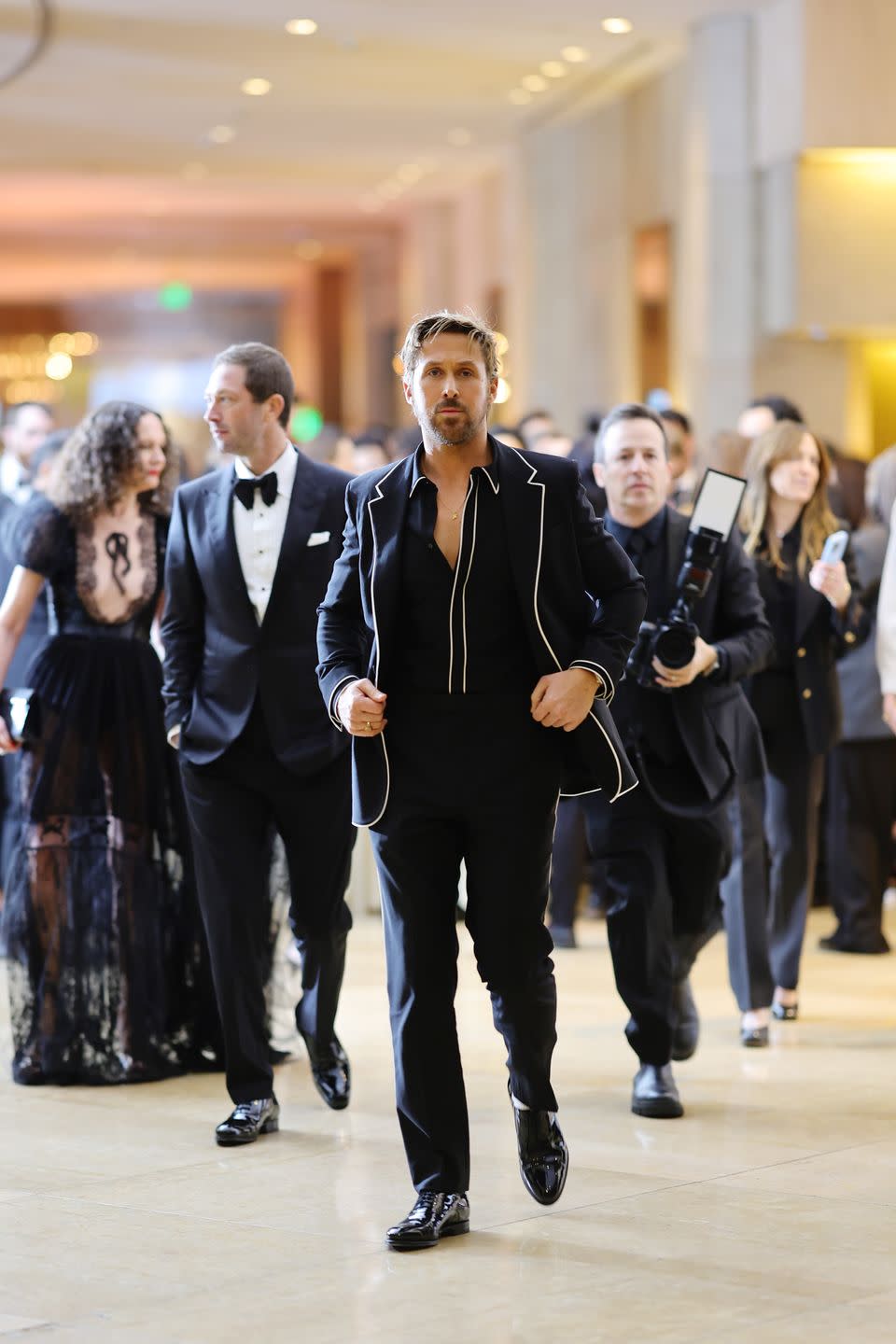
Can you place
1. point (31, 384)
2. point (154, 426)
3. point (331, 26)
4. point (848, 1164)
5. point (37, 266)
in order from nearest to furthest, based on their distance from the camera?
point (848, 1164) < point (154, 426) < point (331, 26) < point (37, 266) < point (31, 384)

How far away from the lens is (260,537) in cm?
507

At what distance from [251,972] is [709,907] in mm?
1225

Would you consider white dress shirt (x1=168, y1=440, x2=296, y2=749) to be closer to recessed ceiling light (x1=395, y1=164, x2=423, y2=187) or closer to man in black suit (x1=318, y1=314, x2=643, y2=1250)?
man in black suit (x1=318, y1=314, x2=643, y2=1250)

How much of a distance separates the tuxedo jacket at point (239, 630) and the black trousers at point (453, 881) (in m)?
0.91

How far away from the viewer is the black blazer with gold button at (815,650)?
6.44 meters

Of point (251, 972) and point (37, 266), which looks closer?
point (251, 972)

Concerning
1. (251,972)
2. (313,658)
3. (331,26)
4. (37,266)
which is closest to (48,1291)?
(251,972)

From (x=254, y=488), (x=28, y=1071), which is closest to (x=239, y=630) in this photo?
(x=254, y=488)

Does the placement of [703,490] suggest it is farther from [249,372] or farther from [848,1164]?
[848,1164]

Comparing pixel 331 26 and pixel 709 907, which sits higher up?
pixel 331 26

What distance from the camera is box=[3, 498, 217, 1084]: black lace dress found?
5746 millimetres

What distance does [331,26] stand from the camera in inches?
540

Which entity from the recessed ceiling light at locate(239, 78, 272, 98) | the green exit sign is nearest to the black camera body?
the recessed ceiling light at locate(239, 78, 272, 98)

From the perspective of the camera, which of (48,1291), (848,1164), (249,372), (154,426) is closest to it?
(48,1291)
